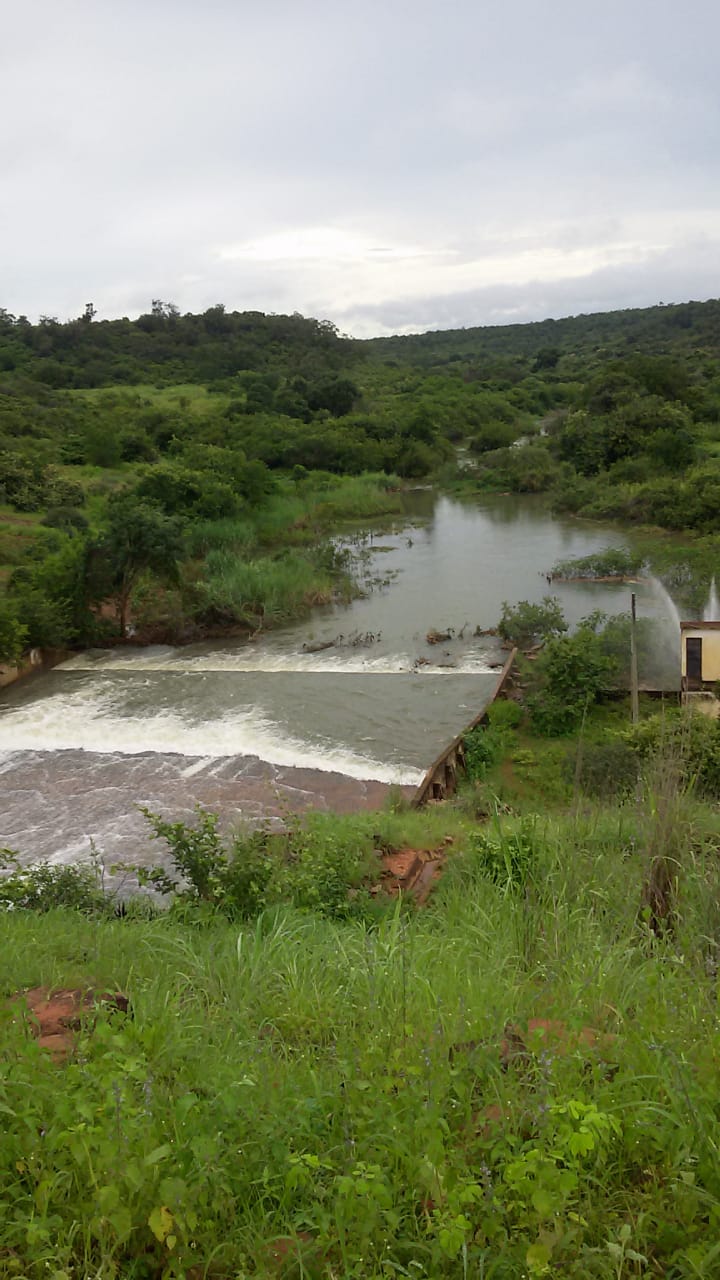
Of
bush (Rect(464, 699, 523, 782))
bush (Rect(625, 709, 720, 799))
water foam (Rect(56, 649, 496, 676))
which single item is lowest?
bush (Rect(464, 699, 523, 782))

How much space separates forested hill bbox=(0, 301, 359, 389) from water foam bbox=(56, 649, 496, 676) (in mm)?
37733

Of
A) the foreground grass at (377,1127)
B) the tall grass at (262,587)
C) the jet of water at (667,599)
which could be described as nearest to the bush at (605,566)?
the jet of water at (667,599)

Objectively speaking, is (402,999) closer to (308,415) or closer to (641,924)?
(641,924)

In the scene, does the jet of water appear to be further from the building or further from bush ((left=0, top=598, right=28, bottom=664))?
bush ((left=0, top=598, right=28, bottom=664))

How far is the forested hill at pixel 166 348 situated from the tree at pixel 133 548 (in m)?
36.6

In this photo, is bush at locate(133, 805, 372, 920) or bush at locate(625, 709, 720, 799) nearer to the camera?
bush at locate(133, 805, 372, 920)

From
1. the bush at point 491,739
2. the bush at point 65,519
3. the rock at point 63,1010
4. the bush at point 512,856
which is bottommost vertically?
the bush at point 491,739

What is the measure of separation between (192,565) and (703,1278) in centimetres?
1811

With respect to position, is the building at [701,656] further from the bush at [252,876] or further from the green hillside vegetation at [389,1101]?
the green hillside vegetation at [389,1101]

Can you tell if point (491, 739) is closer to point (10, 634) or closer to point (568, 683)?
point (568, 683)

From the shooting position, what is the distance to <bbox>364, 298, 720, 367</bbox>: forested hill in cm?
7912

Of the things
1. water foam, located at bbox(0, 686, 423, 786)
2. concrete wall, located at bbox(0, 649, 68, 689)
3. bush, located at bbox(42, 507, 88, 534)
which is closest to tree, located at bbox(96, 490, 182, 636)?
concrete wall, located at bbox(0, 649, 68, 689)

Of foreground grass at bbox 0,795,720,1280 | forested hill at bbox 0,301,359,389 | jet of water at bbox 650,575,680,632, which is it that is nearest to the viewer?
foreground grass at bbox 0,795,720,1280

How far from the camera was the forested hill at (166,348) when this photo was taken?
5294 centimetres
